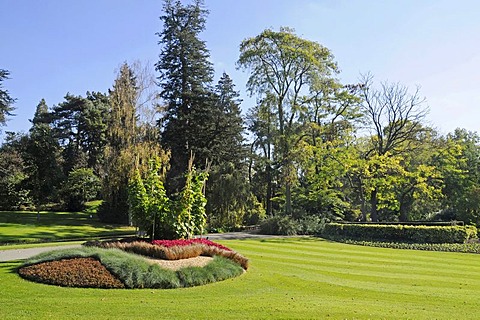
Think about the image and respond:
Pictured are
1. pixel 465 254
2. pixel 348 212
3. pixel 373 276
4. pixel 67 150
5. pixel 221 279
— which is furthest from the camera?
pixel 67 150

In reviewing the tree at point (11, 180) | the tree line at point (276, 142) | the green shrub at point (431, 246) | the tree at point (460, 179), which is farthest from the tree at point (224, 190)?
the tree at point (11, 180)

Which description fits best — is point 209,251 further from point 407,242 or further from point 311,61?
point 311,61

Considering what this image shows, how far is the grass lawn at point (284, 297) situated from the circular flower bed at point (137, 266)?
1.44 ft

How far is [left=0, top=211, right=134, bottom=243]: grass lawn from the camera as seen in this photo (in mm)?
26391

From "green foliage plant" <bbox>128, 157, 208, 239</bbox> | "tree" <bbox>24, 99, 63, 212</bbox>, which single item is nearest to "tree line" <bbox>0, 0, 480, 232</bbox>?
"tree" <bbox>24, 99, 63, 212</bbox>

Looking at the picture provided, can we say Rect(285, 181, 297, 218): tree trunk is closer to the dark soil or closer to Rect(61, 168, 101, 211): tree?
Rect(61, 168, 101, 211): tree

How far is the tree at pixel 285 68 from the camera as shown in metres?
34.5

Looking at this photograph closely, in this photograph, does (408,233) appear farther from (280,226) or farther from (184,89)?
(184,89)

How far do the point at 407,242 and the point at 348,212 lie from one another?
589 inches

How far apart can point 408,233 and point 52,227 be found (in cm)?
2685

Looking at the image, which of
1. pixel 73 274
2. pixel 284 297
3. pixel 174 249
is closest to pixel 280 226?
pixel 174 249

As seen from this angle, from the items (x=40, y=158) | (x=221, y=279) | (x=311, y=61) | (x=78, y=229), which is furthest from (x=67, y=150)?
(x=221, y=279)

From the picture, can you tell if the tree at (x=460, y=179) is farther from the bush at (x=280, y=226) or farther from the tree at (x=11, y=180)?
the tree at (x=11, y=180)

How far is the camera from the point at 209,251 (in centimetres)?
1348
